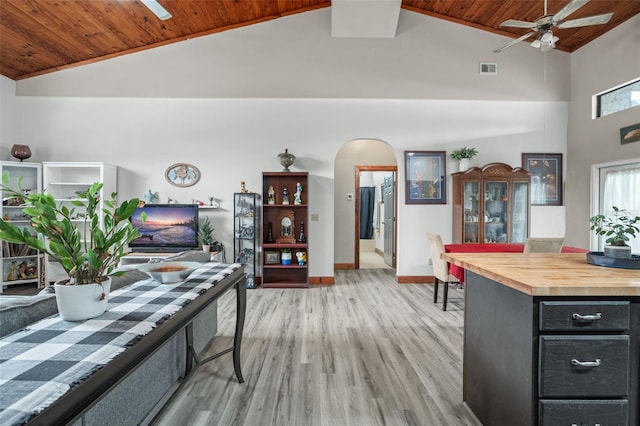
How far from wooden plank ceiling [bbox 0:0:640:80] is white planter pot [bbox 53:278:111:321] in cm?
433

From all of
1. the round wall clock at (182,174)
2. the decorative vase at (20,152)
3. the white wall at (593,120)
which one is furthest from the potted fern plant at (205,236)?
the white wall at (593,120)

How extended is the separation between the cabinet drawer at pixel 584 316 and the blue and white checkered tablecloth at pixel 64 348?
154 cm

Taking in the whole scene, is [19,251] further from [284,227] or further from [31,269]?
[284,227]

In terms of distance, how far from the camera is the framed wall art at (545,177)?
5.05 meters

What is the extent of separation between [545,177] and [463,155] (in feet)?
5.05

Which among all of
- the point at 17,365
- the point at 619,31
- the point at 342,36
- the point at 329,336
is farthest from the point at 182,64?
the point at 619,31

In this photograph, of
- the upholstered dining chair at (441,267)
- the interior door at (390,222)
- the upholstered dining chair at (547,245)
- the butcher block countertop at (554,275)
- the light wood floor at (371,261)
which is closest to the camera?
the butcher block countertop at (554,275)

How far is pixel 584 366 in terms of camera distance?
1290mm

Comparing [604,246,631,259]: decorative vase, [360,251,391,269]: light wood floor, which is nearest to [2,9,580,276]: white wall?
[360,251,391,269]: light wood floor

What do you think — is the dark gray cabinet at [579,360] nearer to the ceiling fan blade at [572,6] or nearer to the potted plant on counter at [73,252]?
the potted plant on counter at [73,252]

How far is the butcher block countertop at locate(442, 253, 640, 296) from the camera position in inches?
49.5

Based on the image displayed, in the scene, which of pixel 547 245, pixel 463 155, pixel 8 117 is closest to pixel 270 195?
pixel 463 155

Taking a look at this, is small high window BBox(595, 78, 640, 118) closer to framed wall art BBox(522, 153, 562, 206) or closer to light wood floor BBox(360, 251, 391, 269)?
framed wall art BBox(522, 153, 562, 206)

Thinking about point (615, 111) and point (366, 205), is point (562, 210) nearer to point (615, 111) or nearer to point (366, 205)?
point (615, 111)
